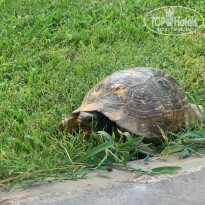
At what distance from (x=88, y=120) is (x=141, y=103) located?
0.52 meters

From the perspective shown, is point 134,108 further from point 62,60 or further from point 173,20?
point 173,20

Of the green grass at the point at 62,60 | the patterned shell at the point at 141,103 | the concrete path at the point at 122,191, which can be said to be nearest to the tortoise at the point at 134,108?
the patterned shell at the point at 141,103

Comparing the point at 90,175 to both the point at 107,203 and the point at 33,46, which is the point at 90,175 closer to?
the point at 107,203

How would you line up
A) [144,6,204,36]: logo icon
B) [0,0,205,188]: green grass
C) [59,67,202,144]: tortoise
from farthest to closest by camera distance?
[144,6,204,36]: logo icon, [59,67,202,144]: tortoise, [0,0,205,188]: green grass

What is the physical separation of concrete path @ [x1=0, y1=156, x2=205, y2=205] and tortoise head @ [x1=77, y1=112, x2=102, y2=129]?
29.7 inches

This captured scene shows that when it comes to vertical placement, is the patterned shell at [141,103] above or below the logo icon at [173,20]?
below

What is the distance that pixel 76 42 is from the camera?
5.98 meters

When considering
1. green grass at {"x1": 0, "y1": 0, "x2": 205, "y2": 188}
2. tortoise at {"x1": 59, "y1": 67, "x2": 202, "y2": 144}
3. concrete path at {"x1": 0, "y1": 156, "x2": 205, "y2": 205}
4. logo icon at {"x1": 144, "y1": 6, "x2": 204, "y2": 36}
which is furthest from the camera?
logo icon at {"x1": 144, "y1": 6, "x2": 204, "y2": 36}

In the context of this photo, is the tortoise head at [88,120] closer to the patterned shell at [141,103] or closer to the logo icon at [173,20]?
the patterned shell at [141,103]

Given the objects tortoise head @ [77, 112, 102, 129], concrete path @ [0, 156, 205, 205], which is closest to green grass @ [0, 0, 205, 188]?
tortoise head @ [77, 112, 102, 129]

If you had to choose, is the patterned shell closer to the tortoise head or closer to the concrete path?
the tortoise head

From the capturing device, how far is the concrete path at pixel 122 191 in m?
2.61

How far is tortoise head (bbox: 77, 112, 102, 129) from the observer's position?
378 cm

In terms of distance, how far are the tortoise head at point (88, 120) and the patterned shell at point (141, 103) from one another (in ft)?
0.27
